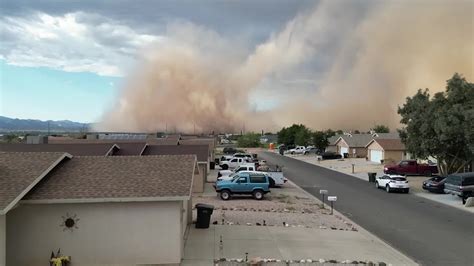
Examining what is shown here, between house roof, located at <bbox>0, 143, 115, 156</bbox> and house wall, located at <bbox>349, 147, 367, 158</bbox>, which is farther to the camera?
house wall, located at <bbox>349, 147, 367, 158</bbox>

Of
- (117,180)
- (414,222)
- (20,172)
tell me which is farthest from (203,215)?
(414,222)

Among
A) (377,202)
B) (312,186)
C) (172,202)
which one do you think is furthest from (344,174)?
(172,202)

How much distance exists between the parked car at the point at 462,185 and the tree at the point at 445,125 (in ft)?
19.3

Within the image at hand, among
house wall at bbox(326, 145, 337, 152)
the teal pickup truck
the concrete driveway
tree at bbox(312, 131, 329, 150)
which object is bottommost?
the concrete driveway

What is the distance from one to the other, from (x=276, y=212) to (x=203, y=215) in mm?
6392

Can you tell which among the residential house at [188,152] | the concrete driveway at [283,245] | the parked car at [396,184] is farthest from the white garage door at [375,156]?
the concrete driveway at [283,245]

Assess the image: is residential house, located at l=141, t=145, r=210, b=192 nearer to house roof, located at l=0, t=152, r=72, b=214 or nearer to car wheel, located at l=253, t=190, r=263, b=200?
car wheel, located at l=253, t=190, r=263, b=200

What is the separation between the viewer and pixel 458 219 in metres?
25.2

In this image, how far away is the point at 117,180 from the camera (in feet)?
51.9

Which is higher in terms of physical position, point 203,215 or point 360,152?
point 360,152

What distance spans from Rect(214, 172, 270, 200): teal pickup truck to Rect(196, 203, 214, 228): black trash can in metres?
10.2

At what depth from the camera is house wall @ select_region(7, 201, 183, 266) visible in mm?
14656

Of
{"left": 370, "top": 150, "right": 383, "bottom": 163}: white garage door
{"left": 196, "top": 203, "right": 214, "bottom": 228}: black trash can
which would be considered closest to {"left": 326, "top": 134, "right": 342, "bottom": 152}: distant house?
{"left": 370, "top": 150, "right": 383, "bottom": 163}: white garage door

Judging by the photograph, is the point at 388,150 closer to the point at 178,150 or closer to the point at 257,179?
the point at 178,150
